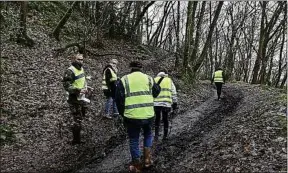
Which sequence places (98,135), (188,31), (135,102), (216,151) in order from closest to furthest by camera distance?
(135,102), (216,151), (98,135), (188,31)

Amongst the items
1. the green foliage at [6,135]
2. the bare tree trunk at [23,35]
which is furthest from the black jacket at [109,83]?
the bare tree trunk at [23,35]

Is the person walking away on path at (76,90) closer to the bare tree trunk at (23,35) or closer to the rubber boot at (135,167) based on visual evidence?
the rubber boot at (135,167)

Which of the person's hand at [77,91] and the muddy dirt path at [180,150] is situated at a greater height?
the person's hand at [77,91]

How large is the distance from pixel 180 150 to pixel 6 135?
15.1ft

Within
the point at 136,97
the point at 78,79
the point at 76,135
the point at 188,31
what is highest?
the point at 188,31

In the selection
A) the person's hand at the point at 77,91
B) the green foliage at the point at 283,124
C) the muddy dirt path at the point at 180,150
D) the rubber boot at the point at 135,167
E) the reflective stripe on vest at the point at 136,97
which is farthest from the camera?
the person's hand at the point at 77,91

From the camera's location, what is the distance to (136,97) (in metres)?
7.84

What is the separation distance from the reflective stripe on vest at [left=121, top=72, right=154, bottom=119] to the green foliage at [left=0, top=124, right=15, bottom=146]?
12.8 feet

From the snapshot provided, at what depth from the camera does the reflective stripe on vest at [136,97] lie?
7.83 meters

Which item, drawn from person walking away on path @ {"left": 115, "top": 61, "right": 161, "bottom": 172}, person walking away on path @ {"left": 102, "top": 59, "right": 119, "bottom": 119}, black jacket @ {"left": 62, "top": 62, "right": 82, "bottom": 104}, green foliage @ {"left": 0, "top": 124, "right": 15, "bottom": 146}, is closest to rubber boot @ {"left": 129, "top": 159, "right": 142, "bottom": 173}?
person walking away on path @ {"left": 115, "top": 61, "right": 161, "bottom": 172}

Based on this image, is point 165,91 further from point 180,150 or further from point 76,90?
point 76,90

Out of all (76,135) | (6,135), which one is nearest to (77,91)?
(76,135)

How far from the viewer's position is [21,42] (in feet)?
55.7

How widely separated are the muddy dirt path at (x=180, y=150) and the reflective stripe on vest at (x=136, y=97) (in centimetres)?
137
